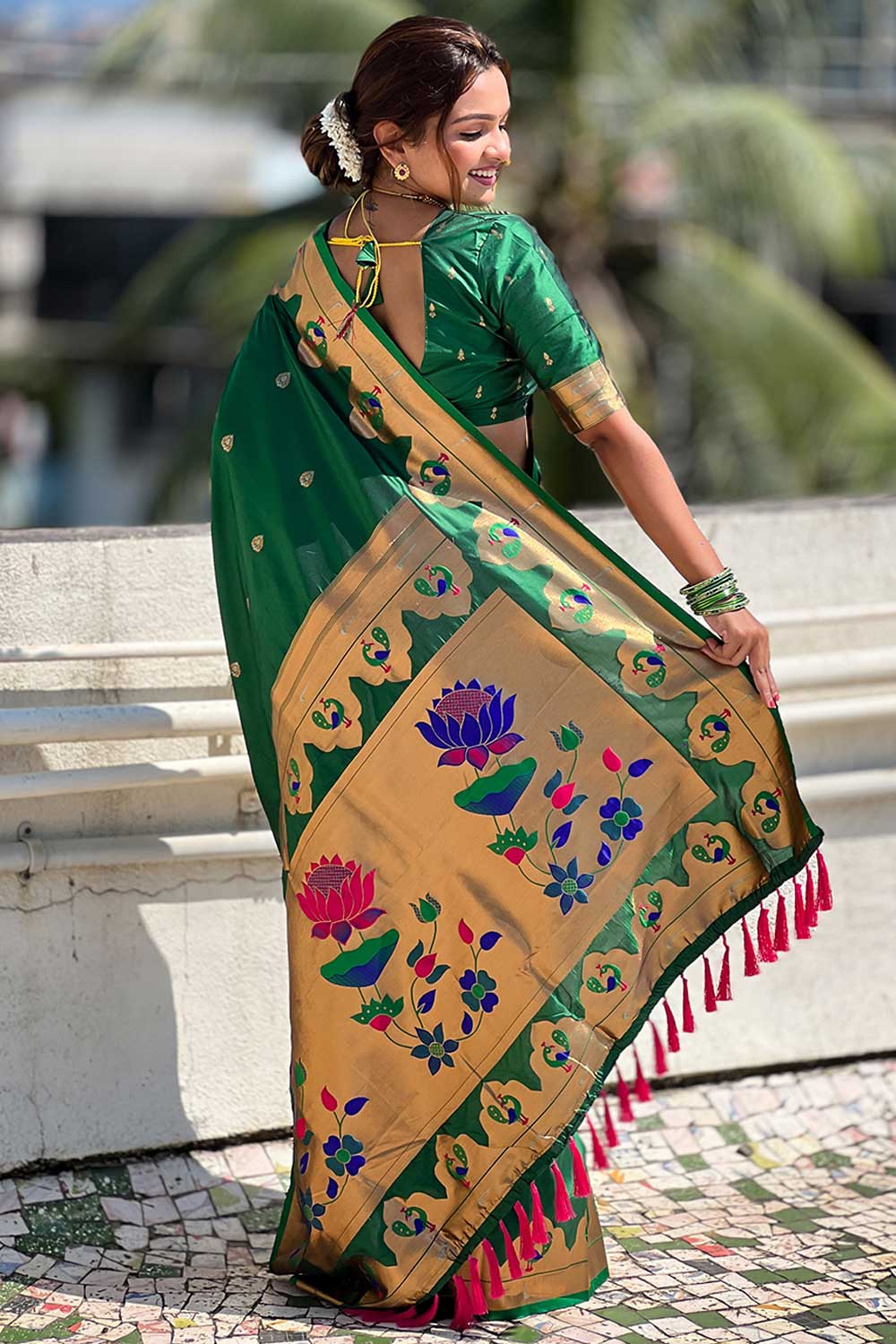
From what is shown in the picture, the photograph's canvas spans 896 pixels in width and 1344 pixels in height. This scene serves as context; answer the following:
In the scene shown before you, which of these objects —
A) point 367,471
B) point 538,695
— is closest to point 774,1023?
point 538,695

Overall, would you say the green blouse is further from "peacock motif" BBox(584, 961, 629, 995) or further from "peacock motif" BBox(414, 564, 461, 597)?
"peacock motif" BBox(584, 961, 629, 995)

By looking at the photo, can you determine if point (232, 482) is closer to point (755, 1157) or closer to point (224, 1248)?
point (224, 1248)

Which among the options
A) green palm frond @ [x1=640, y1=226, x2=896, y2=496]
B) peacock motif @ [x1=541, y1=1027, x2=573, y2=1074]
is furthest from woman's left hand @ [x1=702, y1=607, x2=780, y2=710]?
green palm frond @ [x1=640, y1=226, x2=896, y2=496]

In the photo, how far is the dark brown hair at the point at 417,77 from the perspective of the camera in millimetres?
2469

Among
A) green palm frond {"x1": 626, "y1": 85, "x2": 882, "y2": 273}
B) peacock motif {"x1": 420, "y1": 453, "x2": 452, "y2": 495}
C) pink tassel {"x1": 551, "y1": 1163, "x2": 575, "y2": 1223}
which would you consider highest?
green palm frond {"x1": 626, "y1": 85, "x2": 882, "y2": 273}

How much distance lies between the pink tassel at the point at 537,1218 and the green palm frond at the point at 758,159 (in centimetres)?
943

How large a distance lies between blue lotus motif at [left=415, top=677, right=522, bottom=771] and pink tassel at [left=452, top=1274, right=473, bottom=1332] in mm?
748

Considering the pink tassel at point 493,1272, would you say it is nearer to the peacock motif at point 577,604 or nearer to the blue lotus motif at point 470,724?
the blue lotus motif at point 470,724

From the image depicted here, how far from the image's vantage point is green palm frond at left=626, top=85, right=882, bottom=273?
11078 mm

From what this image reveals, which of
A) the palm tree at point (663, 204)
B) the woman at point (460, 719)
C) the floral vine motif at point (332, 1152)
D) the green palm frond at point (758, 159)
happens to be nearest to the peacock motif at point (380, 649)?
the woman at point (460, 719)

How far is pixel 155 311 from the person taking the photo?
12.6 m

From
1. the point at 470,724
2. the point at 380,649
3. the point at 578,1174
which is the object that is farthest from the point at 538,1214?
the point at 380,649

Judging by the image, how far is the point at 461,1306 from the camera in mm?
2607

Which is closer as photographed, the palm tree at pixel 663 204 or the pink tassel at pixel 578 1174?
the pink tassel at pixel 578 1174
